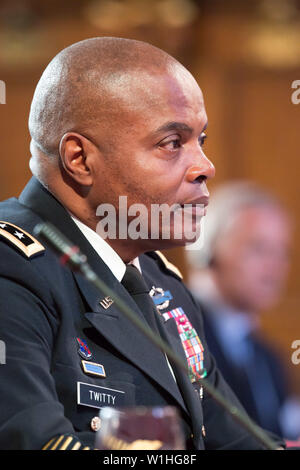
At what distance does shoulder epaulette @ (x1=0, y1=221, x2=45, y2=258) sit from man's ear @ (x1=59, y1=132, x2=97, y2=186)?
7.3 inches

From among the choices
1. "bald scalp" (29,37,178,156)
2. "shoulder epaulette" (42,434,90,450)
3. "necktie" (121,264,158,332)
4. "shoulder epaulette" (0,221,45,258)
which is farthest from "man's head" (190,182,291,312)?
"shoulder epaulette" (42,434,90,450)

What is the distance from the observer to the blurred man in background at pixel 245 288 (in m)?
2.80

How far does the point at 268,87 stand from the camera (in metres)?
4.47

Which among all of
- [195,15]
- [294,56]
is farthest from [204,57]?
[294,56]

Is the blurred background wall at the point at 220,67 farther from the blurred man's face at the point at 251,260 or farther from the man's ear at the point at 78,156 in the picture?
the man's ear at the point at 78,156

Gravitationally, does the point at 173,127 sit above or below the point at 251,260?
above

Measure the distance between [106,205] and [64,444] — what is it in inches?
23.1

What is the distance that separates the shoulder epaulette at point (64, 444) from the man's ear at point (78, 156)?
600 mm

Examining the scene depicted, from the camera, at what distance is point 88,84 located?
5.01 feet

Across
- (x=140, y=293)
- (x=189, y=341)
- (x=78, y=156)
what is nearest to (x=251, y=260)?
(x=189, y=341)

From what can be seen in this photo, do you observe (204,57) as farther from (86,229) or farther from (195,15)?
(86,229)

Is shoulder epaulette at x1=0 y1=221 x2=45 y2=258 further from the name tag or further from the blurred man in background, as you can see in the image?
the blurred man in background

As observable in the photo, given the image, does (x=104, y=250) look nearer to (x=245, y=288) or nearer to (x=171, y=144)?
(x=171, y=144)

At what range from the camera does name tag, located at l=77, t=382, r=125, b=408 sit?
1.35 m
